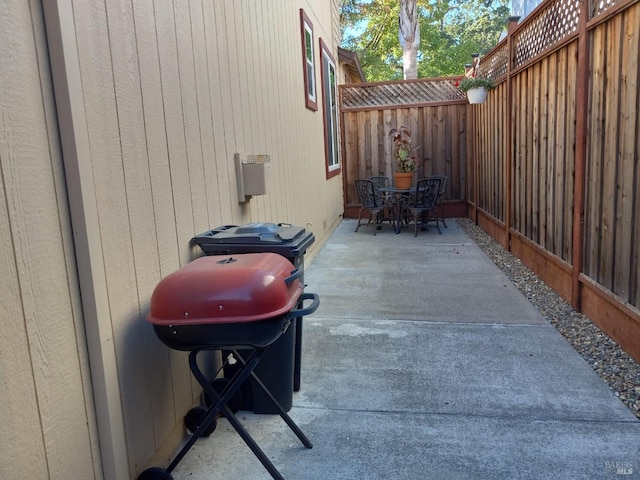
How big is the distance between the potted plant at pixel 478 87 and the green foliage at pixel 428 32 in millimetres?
15131

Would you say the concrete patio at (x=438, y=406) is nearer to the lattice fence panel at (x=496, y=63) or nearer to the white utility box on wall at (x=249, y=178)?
the white utility box on wall at (x=249, y=178)

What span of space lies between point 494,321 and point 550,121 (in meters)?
1.90

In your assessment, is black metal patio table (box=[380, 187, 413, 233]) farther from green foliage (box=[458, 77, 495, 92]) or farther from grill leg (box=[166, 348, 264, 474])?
grill leg (box=[166, 348, 264, 474])

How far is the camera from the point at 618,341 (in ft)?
10.3

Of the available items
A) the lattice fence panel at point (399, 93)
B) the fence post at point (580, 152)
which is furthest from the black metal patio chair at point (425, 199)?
the fence post at point (580, 152)

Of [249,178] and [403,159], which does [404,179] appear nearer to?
[403,159]

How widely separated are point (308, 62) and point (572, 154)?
3.83 m

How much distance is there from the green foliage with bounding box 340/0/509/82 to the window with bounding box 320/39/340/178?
13679 millimetres

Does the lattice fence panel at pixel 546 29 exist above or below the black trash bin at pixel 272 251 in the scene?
above

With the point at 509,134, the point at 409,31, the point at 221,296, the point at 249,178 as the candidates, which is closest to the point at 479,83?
the point at 509,134

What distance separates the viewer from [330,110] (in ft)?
27.6

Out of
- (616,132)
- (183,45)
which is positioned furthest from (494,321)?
(183,45)

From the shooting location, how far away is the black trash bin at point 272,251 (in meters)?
2.45

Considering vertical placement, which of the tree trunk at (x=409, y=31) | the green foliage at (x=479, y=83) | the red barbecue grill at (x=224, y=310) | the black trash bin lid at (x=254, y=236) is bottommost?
the red barbecue grill at (x=224, y=310)
